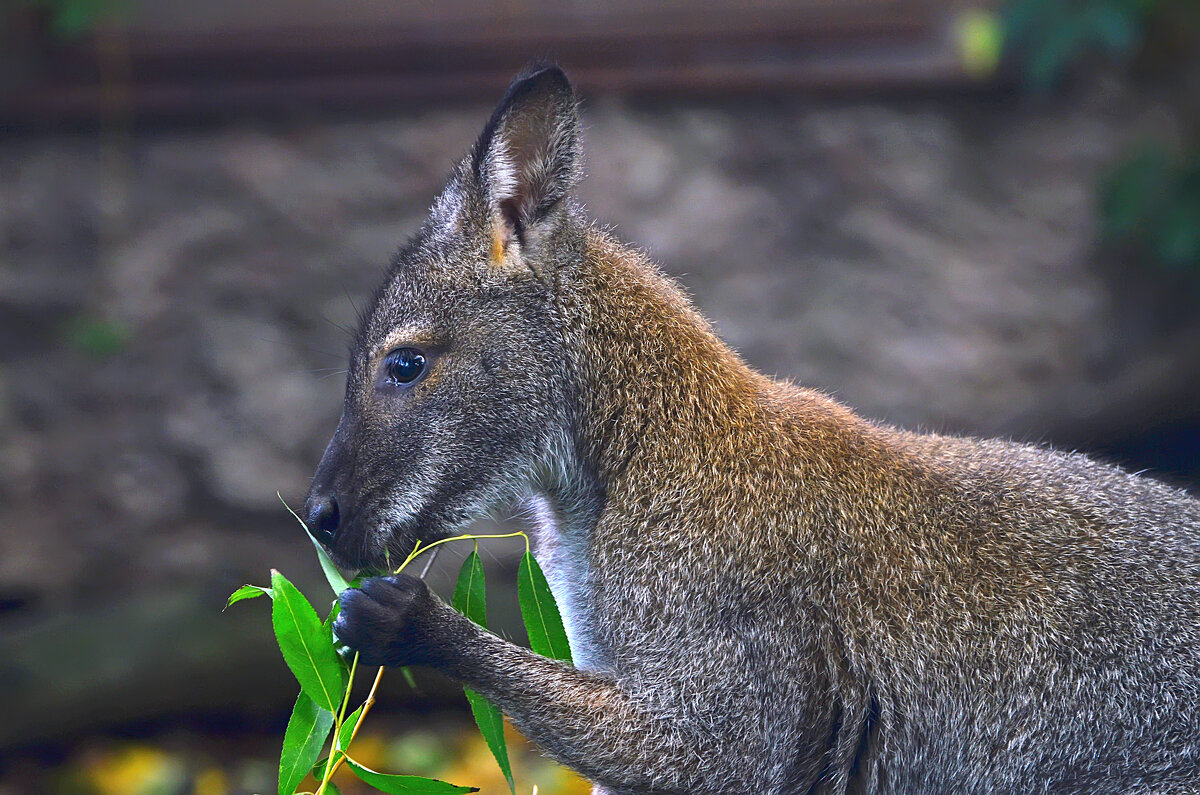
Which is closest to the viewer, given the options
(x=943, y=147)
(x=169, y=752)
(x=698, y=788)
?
(x=698, y=788)

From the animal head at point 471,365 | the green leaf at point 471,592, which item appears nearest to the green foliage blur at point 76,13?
the animal head at point 471,365

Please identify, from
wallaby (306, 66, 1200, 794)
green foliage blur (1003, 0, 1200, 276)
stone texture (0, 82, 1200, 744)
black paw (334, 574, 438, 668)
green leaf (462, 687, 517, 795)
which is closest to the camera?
black paw (334, 574, 438, 668)

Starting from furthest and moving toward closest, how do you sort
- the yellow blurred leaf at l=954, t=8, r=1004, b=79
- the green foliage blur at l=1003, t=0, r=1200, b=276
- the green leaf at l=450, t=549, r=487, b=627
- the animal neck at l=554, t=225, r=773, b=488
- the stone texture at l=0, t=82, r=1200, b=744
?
the stone texture at l=0, t=82, r=1200, b=744 < the yellow blurred leaf at l=954, t=8, r=1004, b=79 < the green foliage blur at l=1003, t=0, r=1200, b=276 < the animal neck at l=554, t=225, r=773, b=488 < the green leaf at l=450, t=549, r=487, b=627

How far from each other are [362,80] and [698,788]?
19.7 feet

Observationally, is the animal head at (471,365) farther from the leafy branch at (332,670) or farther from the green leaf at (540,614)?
the green leaf at (540,614)

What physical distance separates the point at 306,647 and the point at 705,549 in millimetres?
1263

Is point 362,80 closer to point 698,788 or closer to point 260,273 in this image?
point 260,273

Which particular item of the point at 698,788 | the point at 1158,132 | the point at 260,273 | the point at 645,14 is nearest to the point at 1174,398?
the point at 1158,132

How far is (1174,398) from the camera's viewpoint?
26.6 feet

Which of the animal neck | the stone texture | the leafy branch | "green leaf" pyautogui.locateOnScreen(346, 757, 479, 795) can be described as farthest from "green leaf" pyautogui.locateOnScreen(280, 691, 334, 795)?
the stone texture

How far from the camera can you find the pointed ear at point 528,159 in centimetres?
401

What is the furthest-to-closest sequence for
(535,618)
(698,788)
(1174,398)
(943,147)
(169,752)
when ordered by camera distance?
(943,147) → (1174,398) → (169,752) → (535,618) → (698,788)

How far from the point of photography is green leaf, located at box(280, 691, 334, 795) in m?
3.67

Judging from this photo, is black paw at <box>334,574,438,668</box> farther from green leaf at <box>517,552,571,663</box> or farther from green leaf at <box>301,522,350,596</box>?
green leaf at <box>517,552,571,663</box>
